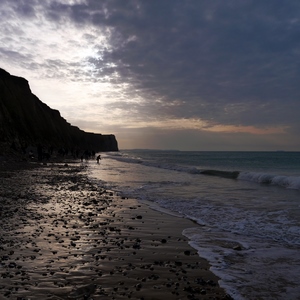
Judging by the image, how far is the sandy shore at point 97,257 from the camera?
4.88 meters

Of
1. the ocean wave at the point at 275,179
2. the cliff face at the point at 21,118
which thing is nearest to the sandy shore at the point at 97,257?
the ocean wave at the point at 275,179

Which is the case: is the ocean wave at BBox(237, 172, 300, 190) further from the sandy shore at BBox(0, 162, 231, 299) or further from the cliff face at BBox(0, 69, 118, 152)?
the cliff face at BBox(0, 69, 118, 152)

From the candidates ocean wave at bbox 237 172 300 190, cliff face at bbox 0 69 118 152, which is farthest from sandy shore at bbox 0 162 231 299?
cliff face at bbox 0 69 118 152

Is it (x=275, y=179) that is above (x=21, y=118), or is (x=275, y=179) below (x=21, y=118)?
below

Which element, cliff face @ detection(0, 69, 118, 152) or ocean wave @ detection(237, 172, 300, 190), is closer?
ocean wave @ detection(237, 172, 300, 190)

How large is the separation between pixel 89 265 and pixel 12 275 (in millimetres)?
1381

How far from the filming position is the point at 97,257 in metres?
6.41

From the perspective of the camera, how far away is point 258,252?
720cm

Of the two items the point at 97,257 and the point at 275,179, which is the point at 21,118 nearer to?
the point at 275,179

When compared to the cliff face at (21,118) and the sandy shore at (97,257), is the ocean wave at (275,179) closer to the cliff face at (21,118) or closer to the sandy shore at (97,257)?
the sandy shore at (97,257)

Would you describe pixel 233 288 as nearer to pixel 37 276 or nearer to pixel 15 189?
pixel 37 276

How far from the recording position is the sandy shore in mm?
4879

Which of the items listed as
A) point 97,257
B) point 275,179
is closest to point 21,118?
point 275,179

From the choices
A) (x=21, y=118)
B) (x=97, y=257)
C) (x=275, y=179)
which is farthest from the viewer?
(x=21, y=118)
